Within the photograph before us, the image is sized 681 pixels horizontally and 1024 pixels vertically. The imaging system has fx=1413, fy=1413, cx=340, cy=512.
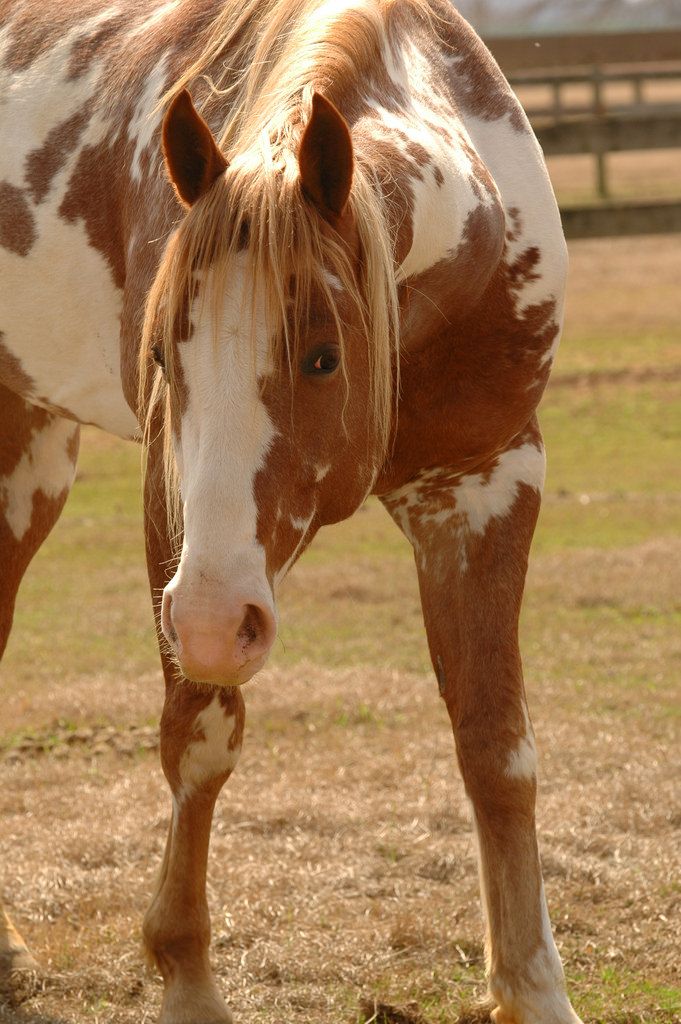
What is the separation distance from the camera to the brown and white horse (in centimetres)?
214

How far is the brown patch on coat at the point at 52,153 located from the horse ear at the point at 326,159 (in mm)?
1143

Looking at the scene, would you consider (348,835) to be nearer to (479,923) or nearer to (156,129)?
(479,923)

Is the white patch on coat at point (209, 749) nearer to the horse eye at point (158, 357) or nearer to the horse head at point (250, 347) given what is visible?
the horse head at point (250, 347)

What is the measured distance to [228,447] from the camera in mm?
2121

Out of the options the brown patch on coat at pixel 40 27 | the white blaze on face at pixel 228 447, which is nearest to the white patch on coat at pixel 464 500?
the white blaze on face at pixel 228 447

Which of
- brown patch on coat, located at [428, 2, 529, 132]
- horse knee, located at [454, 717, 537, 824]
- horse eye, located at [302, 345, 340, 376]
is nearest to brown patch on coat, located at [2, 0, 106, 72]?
brown patch on coat, located at [428, 2, 529, 132]

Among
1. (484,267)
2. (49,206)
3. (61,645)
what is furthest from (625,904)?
(61,645)

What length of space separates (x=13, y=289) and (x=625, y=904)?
2089 mm

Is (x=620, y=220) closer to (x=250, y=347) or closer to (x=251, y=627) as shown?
(x=250, y=347)

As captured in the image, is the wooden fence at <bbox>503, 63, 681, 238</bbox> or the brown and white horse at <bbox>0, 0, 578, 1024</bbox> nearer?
the brown and white horse at <bbox>0, 0, 578, 1024</bbox>

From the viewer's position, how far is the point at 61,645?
6012mm

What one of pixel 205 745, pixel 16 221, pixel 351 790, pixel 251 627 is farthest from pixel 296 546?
pixel 351 790

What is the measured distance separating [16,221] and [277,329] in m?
1.31

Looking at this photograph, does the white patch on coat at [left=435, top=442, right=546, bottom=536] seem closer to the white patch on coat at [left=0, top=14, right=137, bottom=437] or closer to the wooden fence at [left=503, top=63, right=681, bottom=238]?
the white patch on coat at [left=0, top=14, right=137, bottom=437]
